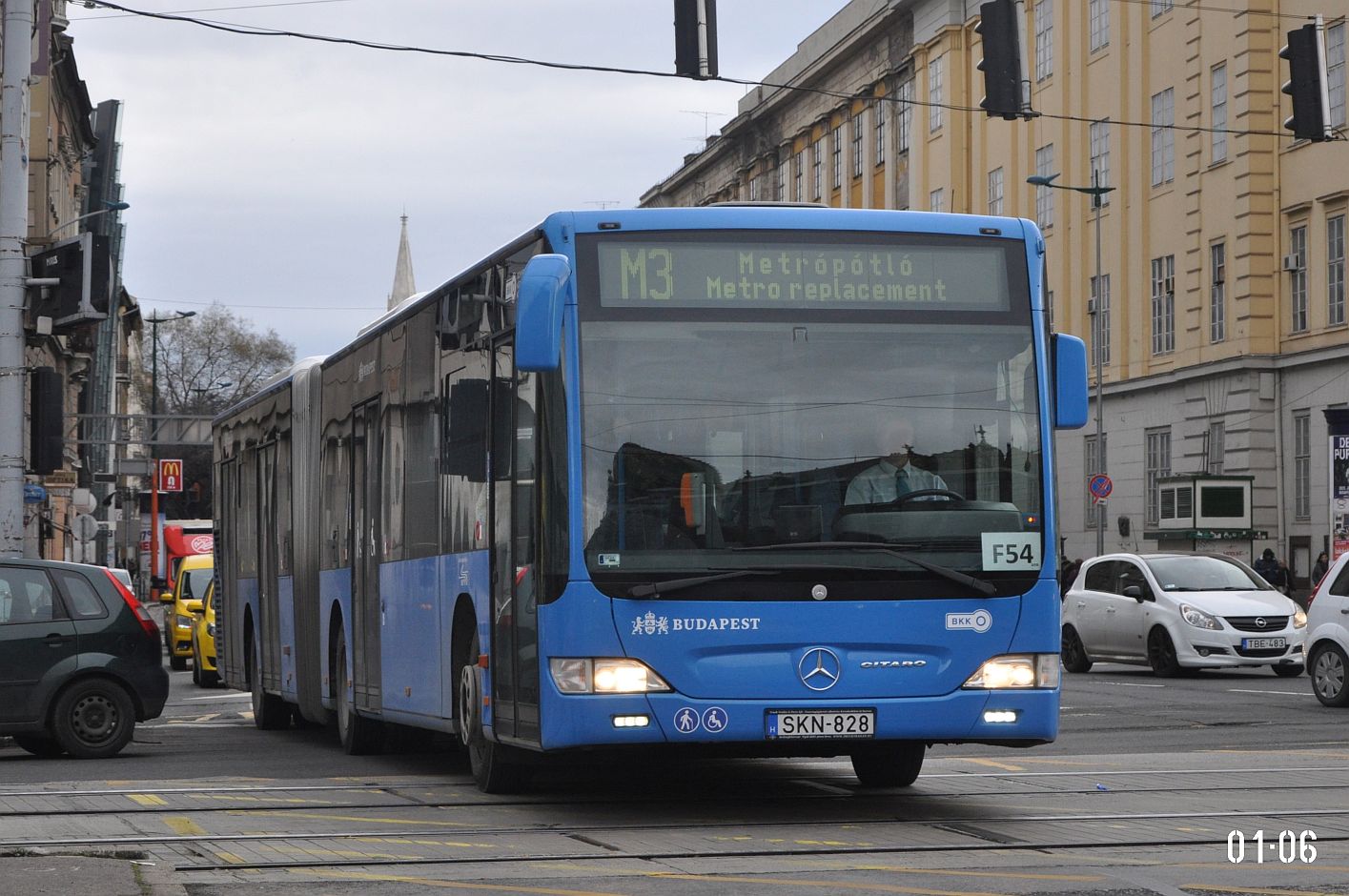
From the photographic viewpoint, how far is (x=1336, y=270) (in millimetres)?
46312

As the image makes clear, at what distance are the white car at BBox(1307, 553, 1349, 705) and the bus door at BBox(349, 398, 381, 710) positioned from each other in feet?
33.6

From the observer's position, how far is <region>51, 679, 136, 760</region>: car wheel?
55.7 ft

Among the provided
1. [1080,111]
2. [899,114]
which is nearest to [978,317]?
[1080,111]

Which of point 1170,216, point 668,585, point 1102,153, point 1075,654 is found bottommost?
point 1075,654

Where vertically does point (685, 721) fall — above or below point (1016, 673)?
below

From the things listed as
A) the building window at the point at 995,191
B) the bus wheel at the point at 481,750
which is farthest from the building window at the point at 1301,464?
the bus wheel at the point at 481,750

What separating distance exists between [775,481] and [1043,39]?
1973 inches

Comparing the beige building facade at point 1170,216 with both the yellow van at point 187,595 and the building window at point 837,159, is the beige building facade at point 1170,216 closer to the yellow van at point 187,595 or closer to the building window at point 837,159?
the building window at point 837,159

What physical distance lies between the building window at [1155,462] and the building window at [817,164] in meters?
26.4

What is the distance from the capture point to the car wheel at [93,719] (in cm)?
1697

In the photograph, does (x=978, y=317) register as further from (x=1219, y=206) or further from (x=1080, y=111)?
(x=1080, y=111)

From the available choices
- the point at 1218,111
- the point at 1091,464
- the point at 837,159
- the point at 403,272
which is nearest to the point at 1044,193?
the point at 1091,464

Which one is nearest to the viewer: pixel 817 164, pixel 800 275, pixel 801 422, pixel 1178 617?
pixel 801 422

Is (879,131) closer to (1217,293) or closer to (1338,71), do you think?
(1217,293)
